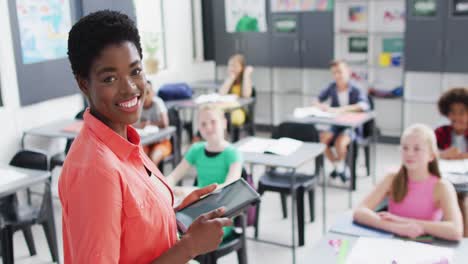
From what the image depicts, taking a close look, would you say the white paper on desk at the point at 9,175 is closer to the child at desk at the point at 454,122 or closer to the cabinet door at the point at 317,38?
the child at desk at the point at 454,122

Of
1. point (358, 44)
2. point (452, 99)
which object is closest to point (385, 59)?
point (358, 44)

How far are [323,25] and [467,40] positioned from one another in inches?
64.6

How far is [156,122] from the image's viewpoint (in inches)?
205

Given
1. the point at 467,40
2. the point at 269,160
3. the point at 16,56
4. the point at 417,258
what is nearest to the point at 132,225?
the point at 417,258

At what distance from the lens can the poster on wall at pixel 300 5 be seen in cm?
666

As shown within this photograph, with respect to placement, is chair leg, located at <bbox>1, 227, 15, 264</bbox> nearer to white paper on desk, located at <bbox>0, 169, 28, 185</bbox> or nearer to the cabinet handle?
white paper on desk, located at <bbox>0, 169, 28, 185</bbox>

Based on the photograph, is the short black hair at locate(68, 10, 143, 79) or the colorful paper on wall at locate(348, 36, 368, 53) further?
the colorful paper on wall at locate(348, 36, 368, 53)

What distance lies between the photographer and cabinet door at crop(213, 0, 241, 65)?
7387mm

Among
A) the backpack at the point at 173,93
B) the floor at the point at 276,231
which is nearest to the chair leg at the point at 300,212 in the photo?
the floor at the point at 276,231

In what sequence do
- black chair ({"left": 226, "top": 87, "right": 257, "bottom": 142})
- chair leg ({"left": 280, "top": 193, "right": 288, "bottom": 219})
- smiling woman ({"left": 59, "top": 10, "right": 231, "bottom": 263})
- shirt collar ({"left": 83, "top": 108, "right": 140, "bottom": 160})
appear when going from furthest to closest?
black chair ({"left": 226, "top": 87, "right": 257, "bottom": 142}) → chair leg ({"left": 280, "top": 193, "right": 288, "bottom": 219}) → shirt collar ({"left": 83, "top": 108, "right": 140, "bottom": 160}) → smiling woman ({"left": 59, "top": 10, "right": 231, "bottom": 263})

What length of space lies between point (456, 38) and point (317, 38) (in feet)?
5.24

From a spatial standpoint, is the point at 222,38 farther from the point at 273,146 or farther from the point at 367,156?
the point at 273,146

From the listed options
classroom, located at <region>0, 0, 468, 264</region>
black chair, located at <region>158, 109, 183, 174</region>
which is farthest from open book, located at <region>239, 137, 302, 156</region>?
black chair, located at <region>158, 109, 183, 174</region>

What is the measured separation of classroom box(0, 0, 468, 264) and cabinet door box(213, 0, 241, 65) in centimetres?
2
